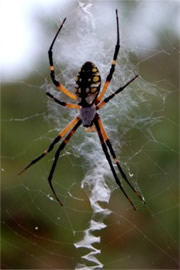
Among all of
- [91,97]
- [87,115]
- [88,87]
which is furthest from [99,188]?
[88,87]

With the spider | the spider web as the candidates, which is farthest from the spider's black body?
the spider web

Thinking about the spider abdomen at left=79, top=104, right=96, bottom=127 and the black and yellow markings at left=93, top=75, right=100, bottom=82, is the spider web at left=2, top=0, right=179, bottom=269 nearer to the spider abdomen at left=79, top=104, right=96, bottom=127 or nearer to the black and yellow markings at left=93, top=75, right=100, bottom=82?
the spider abdomen at left=79, top=104, right=96, bottom=127

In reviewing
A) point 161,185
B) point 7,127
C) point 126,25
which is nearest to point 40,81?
point 7,127

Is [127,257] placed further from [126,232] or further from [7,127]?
[7,127]

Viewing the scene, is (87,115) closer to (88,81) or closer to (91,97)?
(91,97)

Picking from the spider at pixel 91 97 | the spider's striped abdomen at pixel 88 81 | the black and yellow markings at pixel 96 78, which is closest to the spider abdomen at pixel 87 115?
the spider at pixel 91 97
